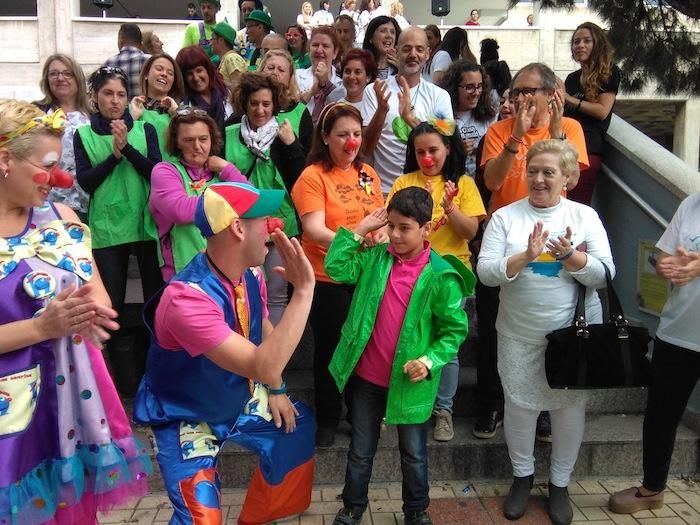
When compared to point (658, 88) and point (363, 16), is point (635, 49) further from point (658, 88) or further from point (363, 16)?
point (363, 16)

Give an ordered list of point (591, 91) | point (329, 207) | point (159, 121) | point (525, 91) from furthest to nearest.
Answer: point (591, 91), point (159, 121), point (525, 91), point (329, 207)

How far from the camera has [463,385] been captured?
4164mm

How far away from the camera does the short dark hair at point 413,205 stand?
2.97 m

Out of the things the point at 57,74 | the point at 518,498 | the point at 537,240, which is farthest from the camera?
the point at 57,74

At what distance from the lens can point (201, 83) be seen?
477 centimetres

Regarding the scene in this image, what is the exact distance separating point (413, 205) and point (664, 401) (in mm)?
1737

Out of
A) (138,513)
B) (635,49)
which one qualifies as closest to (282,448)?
(138,513)

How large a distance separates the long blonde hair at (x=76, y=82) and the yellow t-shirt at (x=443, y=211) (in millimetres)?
2397

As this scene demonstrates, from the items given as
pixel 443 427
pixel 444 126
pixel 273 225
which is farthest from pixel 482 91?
pixel 273 225

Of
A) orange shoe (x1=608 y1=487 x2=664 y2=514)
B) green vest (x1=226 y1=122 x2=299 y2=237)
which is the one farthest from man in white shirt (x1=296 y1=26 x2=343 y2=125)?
orange shoe (x1=608 y1=487 x2=664 y2=514)

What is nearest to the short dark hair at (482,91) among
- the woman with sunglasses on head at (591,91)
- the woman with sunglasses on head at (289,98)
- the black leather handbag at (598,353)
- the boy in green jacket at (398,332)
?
the woman with sunglasses on head at (591,91)

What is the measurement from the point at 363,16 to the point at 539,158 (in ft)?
33.3

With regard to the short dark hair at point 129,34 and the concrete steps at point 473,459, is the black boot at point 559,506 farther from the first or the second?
the short dark hair at point 129,34

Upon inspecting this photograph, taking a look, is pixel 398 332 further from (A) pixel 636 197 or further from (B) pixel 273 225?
(A) pixel 636 197
